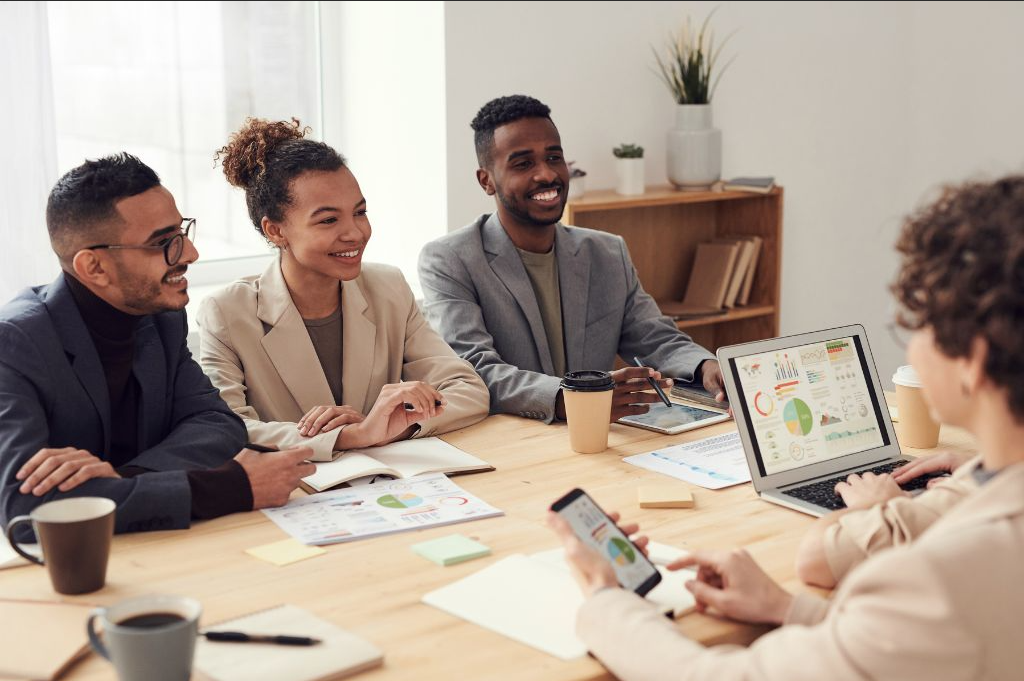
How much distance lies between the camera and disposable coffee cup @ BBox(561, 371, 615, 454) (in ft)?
6.79

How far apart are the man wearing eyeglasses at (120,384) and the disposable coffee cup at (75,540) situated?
0.61 ft

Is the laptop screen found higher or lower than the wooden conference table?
higher

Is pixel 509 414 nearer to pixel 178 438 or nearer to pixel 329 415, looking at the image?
pixel 329 415

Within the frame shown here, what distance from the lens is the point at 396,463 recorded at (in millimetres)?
2010

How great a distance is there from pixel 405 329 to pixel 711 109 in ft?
6.80

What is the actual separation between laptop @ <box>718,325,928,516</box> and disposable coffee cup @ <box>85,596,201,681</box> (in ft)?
3.11

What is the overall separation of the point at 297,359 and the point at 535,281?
2.77 feet

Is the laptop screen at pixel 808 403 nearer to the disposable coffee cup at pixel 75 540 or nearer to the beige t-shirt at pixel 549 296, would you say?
the disposable coffee cup at pixel 75 540

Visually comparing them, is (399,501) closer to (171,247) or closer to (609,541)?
(609,541)

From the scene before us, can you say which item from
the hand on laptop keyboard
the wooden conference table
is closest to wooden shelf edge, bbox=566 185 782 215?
the wooden conference table

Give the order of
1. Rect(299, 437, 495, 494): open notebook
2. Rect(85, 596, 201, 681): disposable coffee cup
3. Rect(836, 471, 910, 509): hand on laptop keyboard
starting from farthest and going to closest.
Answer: Rect(299, 437, 495, 494): open notebook < Rect(836, 471, 910, 509): hand on laptop keyboard < Rect(85, 596, 201, 681): disposable coffee cup

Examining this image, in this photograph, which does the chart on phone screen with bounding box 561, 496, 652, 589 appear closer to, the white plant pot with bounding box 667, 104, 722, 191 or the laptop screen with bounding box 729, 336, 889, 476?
the laptop screen with bounding box 729, 336, 889, 476

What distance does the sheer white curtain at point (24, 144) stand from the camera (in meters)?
3.02

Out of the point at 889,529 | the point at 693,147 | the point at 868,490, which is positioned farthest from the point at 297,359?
the point at 693,147
